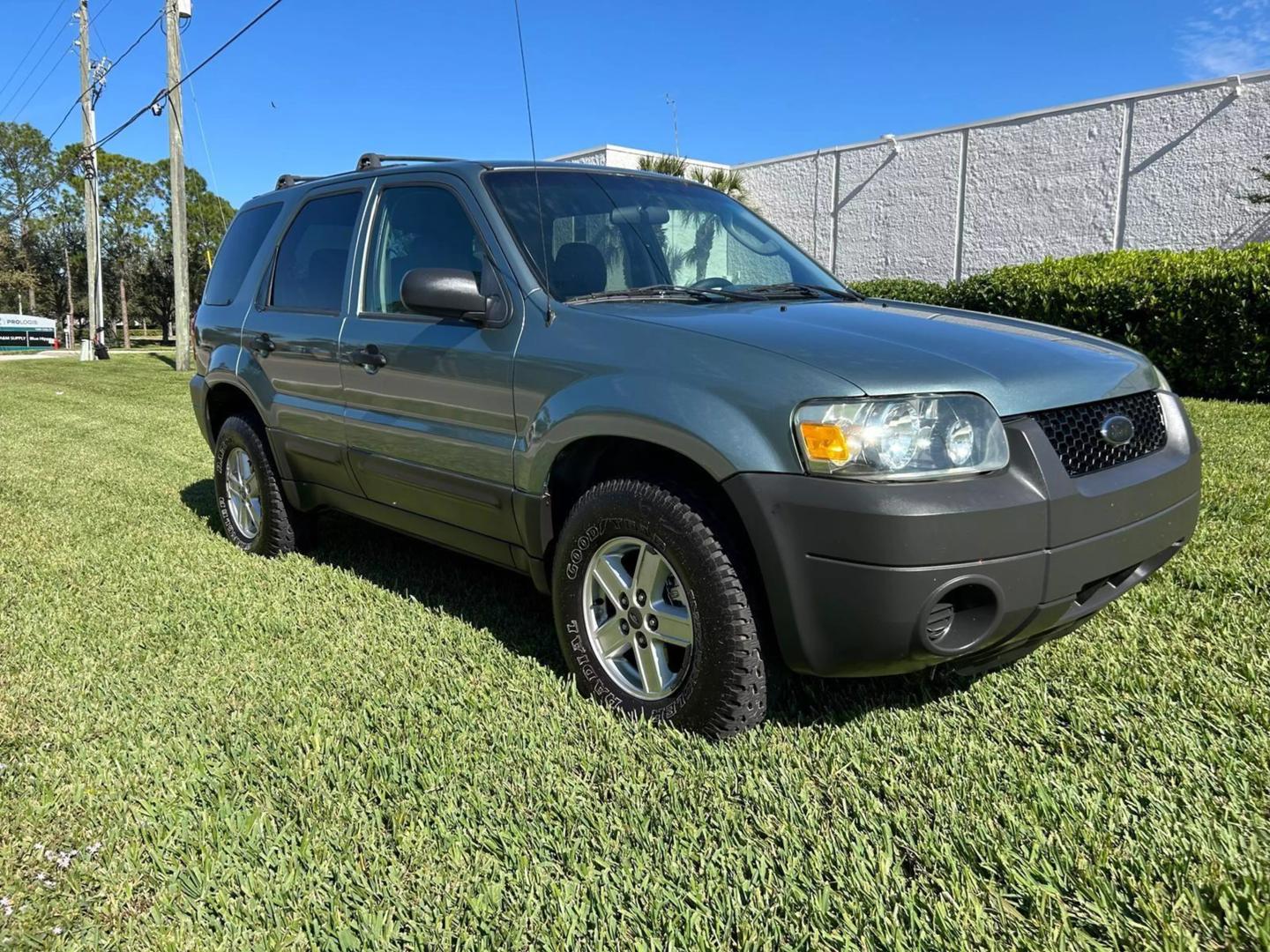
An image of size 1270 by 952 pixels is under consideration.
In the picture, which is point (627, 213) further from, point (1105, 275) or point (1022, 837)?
point (1105, 275)

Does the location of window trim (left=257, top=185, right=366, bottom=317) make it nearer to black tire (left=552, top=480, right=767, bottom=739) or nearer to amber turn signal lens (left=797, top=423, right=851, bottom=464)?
black tire (left=552, top=480, right=767, bottom=739)

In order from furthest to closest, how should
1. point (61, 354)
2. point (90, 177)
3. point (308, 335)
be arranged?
point (61, 354) < point (90, 177) < point (308, 335)

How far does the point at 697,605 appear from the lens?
8.67 ft

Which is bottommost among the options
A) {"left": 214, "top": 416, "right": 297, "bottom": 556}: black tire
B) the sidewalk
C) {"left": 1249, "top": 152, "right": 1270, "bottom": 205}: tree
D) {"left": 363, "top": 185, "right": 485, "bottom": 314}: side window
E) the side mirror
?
{"left": 214, "top": 416, "right": 297, "bottom": 556}: black tire

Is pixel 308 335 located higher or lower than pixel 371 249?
lower

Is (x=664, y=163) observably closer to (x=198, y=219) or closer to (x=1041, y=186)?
(x=1041, y=186)

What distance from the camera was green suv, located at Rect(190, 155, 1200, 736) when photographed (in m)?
2.35

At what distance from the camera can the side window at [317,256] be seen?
4180mm

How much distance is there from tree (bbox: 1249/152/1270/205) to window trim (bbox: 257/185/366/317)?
14.6 m

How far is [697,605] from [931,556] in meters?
0.68

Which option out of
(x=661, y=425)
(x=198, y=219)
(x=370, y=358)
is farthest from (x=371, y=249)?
(x=198, y=219)

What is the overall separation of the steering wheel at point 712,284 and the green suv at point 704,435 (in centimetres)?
2

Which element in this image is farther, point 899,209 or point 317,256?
point 899,209

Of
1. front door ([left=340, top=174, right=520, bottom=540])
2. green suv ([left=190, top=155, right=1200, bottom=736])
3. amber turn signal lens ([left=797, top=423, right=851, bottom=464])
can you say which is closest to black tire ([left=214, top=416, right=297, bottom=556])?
green suv ([left=190, top=155, right=1200, bottom=736])
